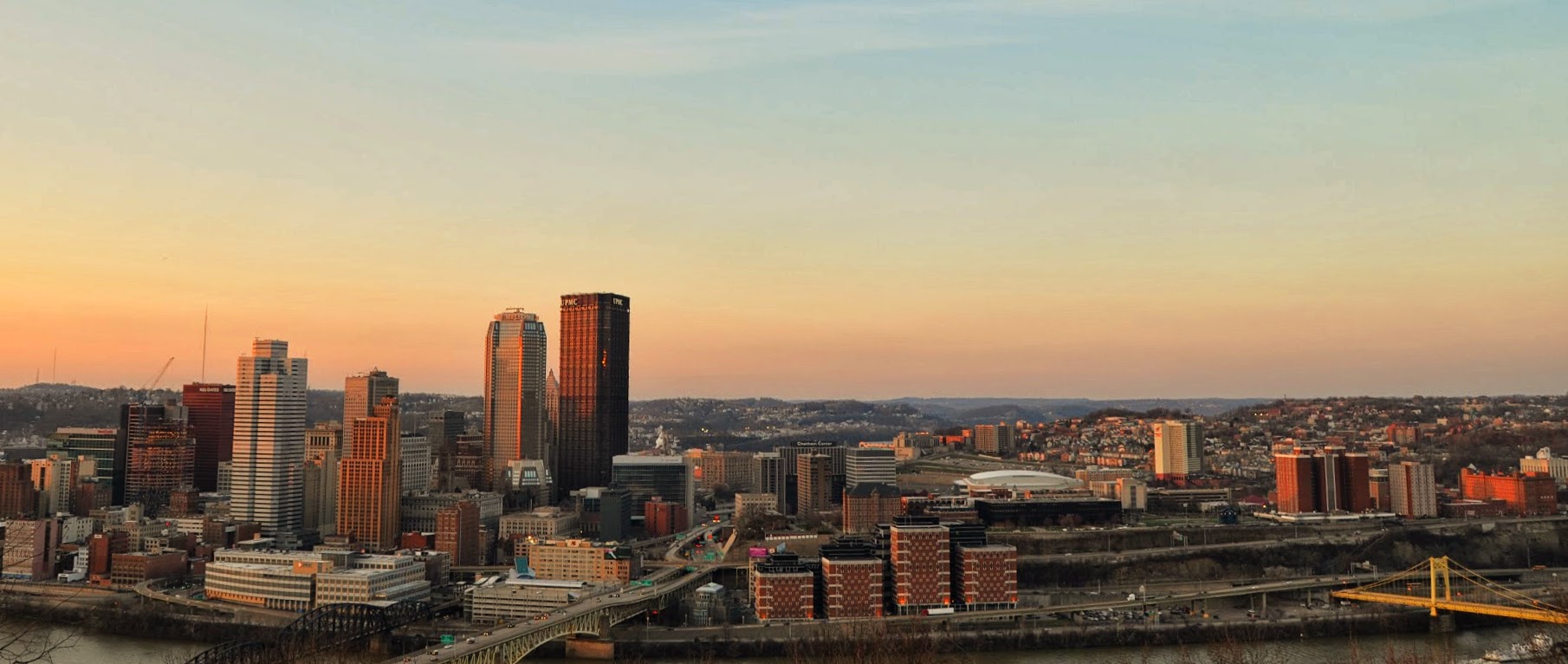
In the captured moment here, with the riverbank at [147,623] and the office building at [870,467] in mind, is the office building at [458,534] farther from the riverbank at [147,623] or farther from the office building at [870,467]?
the office building at [870,467]

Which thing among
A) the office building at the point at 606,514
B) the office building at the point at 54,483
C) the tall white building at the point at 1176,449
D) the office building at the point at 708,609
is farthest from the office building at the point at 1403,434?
the office building at the point at 54,483

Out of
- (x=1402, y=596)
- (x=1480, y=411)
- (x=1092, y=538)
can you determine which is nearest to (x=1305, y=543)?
(x=1092, y=538)

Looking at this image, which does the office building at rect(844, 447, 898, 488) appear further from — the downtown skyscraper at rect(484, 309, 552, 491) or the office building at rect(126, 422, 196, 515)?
the office building at rect(126, 422, 196, 515)

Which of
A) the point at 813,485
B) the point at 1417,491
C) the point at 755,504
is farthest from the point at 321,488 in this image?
the point at 1417,491

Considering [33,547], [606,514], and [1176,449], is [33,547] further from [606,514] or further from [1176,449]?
[1176,449]

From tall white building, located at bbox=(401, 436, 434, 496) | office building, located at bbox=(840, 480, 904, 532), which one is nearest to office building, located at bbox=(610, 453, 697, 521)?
tall white building, located at bbox=(401, 436, 434, 496)

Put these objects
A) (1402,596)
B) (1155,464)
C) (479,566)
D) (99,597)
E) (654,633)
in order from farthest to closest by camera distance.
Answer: (1155,464)
(479,566)
(99,597)
(1402,596)
(654,633)

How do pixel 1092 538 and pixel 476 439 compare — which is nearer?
pixel 1092 538

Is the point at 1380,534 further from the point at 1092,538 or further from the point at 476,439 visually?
the point at 476,439
